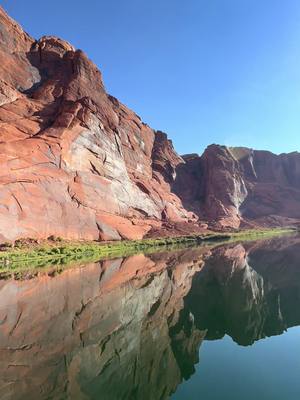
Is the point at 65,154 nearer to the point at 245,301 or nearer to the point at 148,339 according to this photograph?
the point at 245,301

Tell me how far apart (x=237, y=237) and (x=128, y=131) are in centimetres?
4010

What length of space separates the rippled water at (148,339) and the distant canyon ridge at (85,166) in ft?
85.3

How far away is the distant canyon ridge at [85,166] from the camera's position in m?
53.3

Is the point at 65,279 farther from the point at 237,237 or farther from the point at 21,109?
the point at 237,237

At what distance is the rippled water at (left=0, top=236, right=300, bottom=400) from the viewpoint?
991cm

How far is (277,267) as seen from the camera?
37000mm

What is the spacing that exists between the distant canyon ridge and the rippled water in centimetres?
2598

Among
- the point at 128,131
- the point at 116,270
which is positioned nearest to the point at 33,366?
the point at 116,270

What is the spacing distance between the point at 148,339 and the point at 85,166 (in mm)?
56146

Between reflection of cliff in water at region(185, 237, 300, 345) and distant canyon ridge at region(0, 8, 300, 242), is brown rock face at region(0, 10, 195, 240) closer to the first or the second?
distant canyon ridge at region(0, 8, 300, 242)

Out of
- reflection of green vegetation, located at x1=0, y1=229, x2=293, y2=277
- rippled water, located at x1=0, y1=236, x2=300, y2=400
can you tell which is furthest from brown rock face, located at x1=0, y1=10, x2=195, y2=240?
rippled water, located at x1=0, y1=236, x2=300, y2=400

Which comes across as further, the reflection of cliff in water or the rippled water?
the reflection of cliff in water

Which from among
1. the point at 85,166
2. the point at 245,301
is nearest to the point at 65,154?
the point at 85,166

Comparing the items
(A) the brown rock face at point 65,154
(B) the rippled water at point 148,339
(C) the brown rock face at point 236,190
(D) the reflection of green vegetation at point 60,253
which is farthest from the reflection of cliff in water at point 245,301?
(C) the brown rock face at point 236,190
